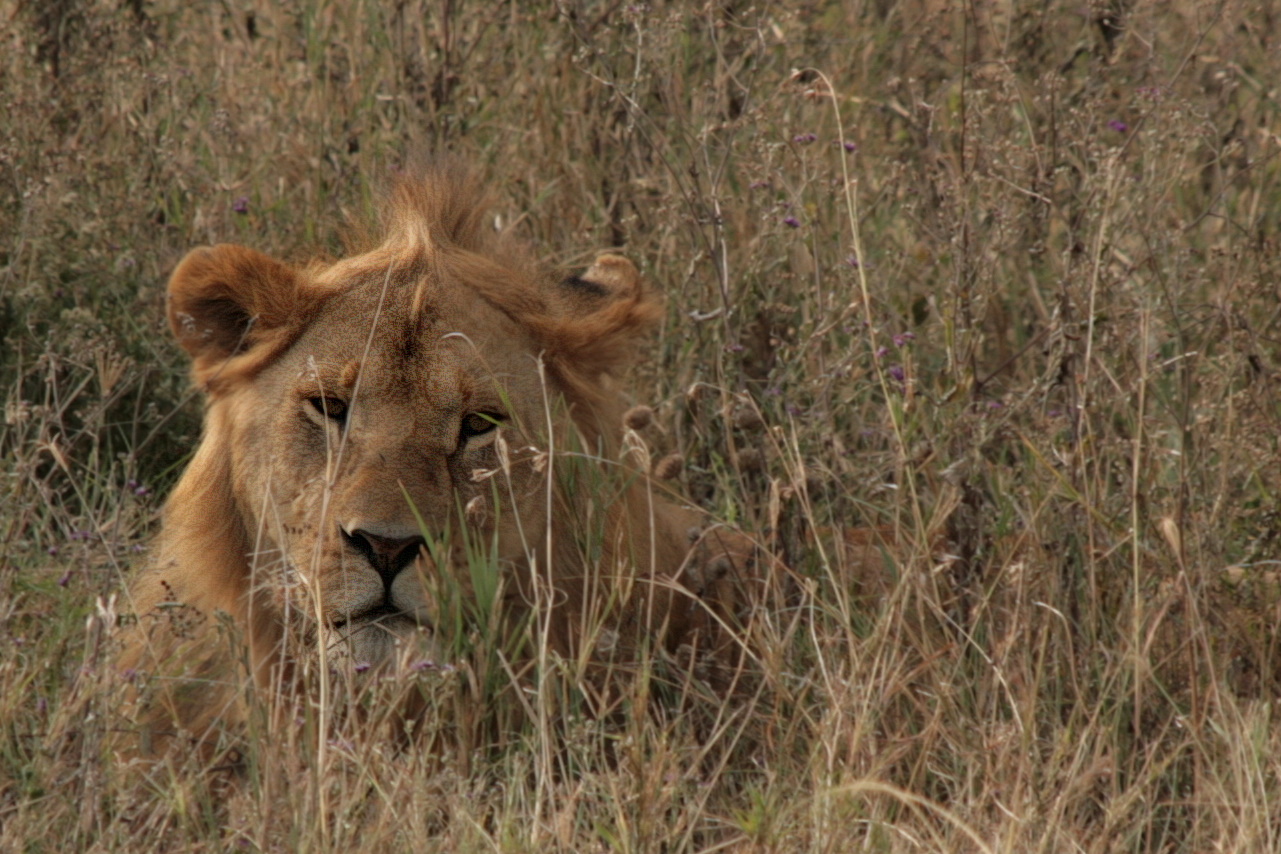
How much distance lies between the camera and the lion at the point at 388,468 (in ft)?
9.76

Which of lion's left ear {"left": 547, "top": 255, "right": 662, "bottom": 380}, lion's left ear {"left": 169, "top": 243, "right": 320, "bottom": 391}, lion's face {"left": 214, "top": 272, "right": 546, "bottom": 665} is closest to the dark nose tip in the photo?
lion's face {"left": 214, "top": 272, "right": 546, "bottom": 665}

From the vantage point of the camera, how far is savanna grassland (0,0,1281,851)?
2.80 meters

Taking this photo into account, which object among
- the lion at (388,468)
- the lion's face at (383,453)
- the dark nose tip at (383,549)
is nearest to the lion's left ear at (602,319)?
the lion at (388,468)

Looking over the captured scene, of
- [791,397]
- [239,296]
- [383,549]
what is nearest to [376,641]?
[383,549]

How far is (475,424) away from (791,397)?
37.1 inches

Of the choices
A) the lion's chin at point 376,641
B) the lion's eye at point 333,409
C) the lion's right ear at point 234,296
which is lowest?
the lion's chin at point 376,641

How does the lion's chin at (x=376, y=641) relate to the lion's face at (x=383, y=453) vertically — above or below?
below

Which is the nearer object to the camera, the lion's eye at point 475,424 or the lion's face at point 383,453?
the lion's face at point 383,453

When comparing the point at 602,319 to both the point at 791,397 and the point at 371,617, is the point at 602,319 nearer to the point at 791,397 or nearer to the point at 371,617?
the point at 791,397

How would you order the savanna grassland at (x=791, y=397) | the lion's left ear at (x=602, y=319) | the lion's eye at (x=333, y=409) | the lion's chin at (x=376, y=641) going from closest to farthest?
the savanna grassland at (x=791, y=397), the lion's chin at (x=376, y=641), the lion's eye at (x=333, y=409), the lion's left ear at (x=602, y=319)

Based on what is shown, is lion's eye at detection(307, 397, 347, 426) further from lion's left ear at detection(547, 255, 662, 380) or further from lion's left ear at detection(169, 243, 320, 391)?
lion's left ear at detection(547, 255, 662, 380)

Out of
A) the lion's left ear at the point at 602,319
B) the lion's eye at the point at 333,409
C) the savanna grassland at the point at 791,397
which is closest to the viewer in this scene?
the savanna grassland at the point at 791,397

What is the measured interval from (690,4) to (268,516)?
256cm

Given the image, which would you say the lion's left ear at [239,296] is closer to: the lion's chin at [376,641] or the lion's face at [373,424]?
the lion's face at [373,424]
